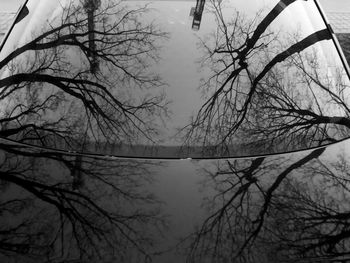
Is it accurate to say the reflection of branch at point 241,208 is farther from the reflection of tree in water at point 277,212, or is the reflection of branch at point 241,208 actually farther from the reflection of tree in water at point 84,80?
the reflection of tree in water at point 84,80

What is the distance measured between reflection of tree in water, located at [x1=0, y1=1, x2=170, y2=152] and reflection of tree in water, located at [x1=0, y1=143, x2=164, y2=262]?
15 cm

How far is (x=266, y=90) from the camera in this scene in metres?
2.02

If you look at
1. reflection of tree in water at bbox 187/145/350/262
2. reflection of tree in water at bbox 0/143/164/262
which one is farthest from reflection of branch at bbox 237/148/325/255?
reflection of tree in water at bbox 0/143/164/262

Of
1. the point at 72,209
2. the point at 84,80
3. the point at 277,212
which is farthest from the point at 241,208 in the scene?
the point at 84,80

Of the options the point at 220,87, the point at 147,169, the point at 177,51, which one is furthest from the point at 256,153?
the point at 177,51

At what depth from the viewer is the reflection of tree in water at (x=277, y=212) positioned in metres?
1.40

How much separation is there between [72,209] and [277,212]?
770mm

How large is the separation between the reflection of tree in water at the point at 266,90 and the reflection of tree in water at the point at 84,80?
277mm

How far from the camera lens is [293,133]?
1.95m

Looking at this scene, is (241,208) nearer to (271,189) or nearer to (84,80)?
(271,189)

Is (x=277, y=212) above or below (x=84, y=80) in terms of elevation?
below

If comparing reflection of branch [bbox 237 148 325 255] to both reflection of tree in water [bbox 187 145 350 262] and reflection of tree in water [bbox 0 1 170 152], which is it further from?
reflection of tree in water [bbox 0 1 170 152]

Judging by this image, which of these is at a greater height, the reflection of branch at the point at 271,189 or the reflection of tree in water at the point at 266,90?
the reflection of tree in water at the point at 266,90

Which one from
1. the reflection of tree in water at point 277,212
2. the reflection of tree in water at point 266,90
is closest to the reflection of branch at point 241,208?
the reflection of tree in water at point 277,212
